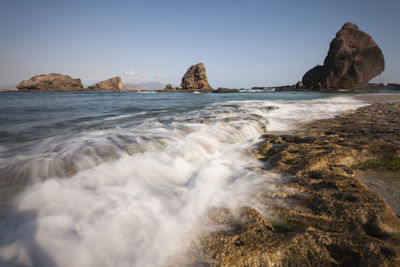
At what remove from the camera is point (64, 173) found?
2.62 meters

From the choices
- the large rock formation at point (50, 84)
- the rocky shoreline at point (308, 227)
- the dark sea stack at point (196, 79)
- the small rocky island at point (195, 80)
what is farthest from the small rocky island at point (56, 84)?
the rocky shoreline at point (308, 227)

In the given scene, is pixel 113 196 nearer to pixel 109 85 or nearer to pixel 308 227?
pixel 308 227

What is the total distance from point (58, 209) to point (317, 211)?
99.7 inches

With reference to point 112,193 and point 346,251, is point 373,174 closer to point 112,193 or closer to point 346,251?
point 346,251

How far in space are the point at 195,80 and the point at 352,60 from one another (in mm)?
44721

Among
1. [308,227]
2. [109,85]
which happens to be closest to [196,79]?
[109,85]

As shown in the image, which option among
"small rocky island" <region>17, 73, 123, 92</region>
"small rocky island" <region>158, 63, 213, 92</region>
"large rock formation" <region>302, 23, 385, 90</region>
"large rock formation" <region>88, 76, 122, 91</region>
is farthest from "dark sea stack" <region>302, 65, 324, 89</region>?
"small rocky island" <region>17, 73, 123, 92</region>

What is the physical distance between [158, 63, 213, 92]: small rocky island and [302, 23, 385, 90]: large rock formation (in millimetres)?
35992

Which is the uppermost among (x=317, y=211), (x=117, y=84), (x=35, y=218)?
(x=117, y=84)

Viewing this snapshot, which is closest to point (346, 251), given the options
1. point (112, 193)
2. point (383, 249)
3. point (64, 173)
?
point (383, 249)

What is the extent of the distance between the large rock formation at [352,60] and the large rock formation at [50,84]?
8751 cm

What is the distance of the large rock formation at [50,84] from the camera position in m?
62.8

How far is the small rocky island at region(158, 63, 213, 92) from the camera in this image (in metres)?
60.7

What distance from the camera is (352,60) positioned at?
1853 inches
